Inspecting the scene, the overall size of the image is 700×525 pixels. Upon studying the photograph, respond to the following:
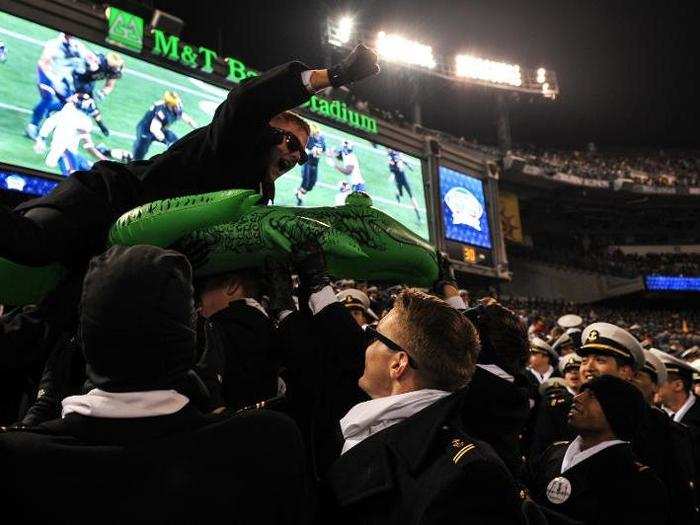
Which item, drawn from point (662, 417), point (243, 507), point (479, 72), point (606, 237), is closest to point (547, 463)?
point (662, 417)

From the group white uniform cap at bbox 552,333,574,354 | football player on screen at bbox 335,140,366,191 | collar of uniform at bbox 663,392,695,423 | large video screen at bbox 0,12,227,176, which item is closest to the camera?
collar of uniform at bbox 663,392,695,423

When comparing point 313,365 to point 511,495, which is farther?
point 313,365

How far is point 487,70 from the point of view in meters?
32.9

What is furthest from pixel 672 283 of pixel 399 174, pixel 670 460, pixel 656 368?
pixel 670 460

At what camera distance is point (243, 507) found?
105 cm

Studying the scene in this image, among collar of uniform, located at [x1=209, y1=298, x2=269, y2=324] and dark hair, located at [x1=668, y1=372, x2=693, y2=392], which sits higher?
collar of uniform, located at [x1=209, y1=298, x2=269, y2=324]

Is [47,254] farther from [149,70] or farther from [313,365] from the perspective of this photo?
[149,70]

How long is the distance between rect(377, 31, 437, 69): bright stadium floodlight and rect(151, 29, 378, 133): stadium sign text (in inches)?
505

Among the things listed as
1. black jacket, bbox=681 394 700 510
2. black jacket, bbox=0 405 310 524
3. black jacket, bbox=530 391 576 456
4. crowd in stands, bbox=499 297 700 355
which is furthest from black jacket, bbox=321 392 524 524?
crowd in stands, bbox=499 297 700 355

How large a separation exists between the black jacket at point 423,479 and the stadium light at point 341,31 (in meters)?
29.2

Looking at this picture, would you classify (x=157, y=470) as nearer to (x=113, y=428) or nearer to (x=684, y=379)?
(x=113, y=428)

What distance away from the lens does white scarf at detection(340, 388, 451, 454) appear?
5.11 ft

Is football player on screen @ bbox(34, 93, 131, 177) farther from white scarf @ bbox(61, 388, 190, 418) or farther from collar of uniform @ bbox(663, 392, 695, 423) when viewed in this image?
white scarf @ bbox(61, 388, 190, 418)

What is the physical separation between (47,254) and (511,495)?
4.52 ft
